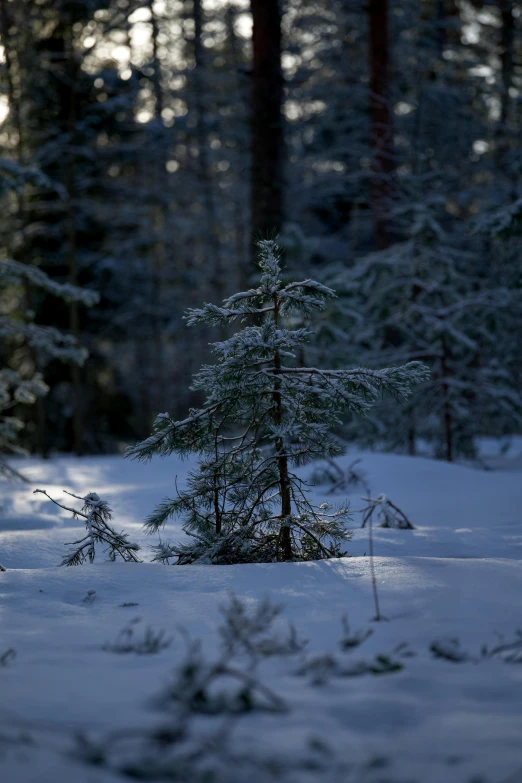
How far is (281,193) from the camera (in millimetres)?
10406

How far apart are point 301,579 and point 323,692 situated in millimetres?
1144

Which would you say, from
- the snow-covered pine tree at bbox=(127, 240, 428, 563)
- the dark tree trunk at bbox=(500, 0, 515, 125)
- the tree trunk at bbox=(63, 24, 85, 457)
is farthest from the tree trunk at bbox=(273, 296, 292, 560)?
the dark tree trunk at bbox=(500, 0, 515, 125)

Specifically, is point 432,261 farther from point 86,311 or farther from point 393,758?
point 86,311

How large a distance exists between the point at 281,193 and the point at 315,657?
8977 millimetres

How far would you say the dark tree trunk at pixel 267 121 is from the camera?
34.0 ft

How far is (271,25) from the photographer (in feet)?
34.2

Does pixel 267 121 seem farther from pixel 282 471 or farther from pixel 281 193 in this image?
pixel 282 471

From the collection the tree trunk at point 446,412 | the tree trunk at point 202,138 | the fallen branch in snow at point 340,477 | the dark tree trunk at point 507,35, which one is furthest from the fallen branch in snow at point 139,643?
the dark tree trunk at point 507,35

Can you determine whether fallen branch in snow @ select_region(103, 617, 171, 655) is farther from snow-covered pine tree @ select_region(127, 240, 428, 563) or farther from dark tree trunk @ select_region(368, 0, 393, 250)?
dark tree trunk @ select_region(368, 0, 393, 250)

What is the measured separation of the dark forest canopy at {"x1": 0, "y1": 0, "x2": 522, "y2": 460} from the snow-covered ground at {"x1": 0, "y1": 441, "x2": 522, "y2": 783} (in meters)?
4.44

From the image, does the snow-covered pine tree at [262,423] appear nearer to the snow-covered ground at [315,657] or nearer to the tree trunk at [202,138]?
the snow-covered ground at [315,657]

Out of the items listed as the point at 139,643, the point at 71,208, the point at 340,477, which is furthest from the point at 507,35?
the point at 139,643

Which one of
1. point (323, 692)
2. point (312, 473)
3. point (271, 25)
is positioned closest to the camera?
point (323, 692)

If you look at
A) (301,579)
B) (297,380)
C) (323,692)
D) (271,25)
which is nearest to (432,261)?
(271,25)
